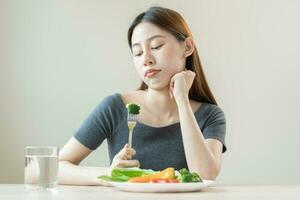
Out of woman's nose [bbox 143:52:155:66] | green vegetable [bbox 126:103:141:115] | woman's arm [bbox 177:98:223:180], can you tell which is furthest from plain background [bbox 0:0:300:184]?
green vegetable [bbox 126:103:141:115]

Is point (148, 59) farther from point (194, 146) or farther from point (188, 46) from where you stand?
point (194, 146)

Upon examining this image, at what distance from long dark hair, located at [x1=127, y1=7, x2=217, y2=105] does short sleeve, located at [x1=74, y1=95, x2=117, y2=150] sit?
0.65 ft

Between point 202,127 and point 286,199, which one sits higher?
point 202,127

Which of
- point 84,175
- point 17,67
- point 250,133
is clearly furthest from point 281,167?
point 84,175

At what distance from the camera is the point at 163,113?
2178 millimetres

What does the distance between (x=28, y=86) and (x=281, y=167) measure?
1.48 m

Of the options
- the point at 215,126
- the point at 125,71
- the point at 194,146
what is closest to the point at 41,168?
the point at 194,146

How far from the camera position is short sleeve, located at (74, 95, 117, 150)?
211 cm

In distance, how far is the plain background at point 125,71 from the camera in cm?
304

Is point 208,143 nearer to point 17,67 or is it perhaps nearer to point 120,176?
point 120,176

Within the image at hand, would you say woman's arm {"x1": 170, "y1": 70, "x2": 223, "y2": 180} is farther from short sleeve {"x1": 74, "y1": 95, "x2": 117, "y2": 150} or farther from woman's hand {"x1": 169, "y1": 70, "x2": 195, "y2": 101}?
short sleeve {"x1": 74, "y1": 95, "x2": 117, "y2": 150}

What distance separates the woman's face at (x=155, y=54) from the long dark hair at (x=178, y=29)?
26 mm

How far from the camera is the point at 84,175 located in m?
1.70

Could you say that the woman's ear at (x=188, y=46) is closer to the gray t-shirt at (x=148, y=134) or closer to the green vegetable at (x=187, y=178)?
the gray t-shirt at (x=148, y=134)
